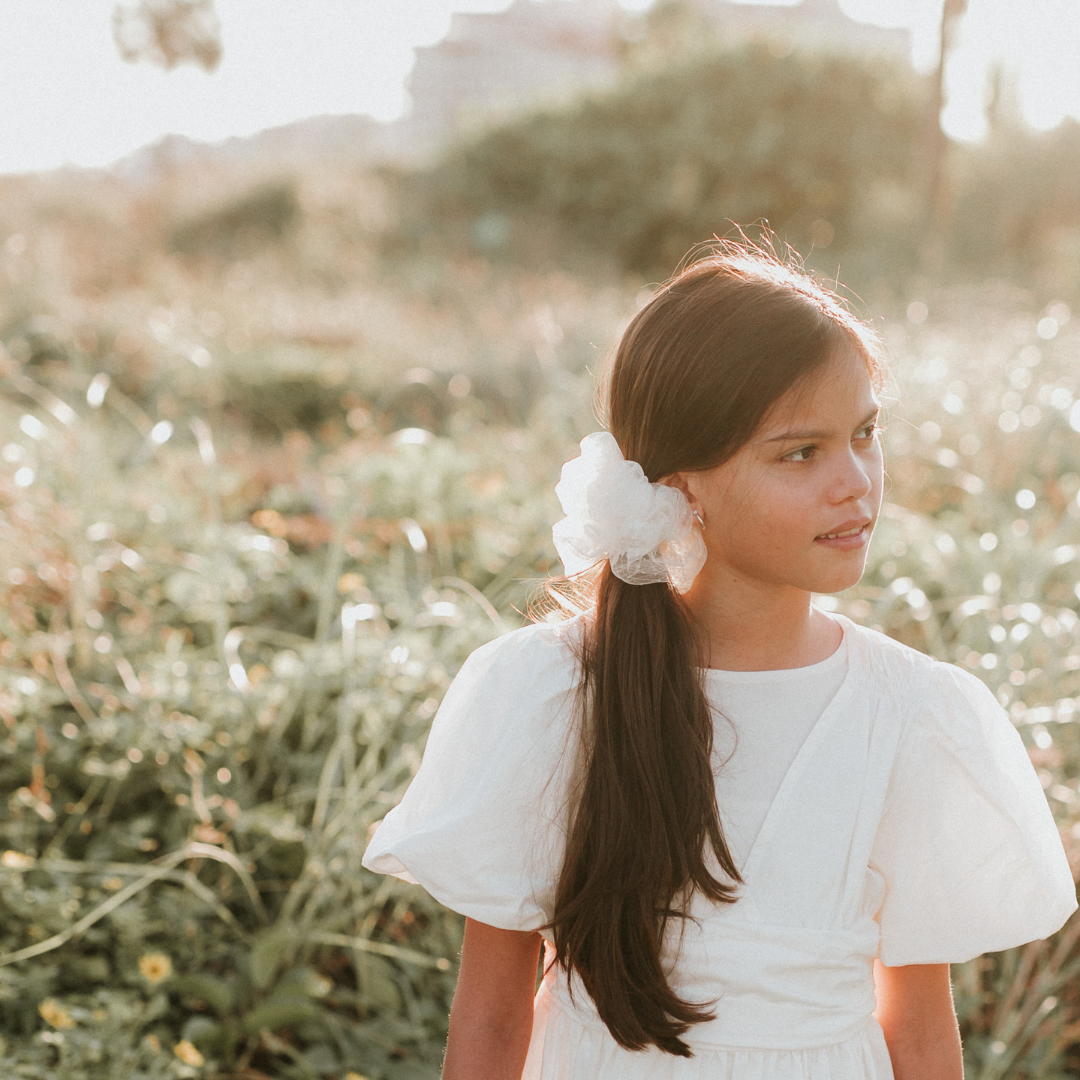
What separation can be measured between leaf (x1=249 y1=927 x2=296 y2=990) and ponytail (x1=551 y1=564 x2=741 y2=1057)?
1.08m

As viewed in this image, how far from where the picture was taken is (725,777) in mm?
1248

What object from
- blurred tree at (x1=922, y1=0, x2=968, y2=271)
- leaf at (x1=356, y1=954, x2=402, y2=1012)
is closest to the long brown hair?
leaf at (x1=356, y1=954, x2=402, y2=1012)

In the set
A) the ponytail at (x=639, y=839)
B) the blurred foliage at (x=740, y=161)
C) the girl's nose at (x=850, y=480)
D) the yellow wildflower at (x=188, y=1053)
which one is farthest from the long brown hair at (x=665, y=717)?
the blurred foliage at (x=740, y=161)

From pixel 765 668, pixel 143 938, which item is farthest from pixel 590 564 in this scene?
pixel 143 938

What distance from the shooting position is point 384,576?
3463mm

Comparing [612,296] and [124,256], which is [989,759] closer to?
[612,296]

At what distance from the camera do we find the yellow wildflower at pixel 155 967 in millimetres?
1973

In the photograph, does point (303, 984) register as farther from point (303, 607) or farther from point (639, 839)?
point (303, 607)

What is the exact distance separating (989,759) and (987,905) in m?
0.18

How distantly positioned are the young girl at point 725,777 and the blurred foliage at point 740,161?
14.9 meters

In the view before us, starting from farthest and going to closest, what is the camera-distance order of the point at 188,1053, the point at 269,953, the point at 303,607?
1. the point at 303,607
2. the point at 269,953
3. the point at 188,1053

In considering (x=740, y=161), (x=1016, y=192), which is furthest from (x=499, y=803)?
(x=1016, y=192)

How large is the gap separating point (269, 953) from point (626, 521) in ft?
4.58

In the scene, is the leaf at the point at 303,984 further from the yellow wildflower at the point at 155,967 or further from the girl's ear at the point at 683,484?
the girl's ear at the point at 683,484
